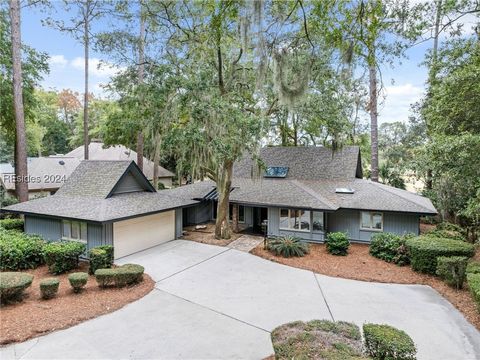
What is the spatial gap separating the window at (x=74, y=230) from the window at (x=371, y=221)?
1235 centimetres

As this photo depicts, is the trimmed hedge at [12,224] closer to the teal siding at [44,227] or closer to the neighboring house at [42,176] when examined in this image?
the teal siding at [44,227]

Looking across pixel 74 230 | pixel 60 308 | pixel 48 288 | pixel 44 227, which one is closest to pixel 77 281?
pixel 48 288

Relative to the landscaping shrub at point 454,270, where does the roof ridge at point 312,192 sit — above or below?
above

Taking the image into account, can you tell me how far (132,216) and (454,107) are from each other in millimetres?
12180

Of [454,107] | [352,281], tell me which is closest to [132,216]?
[352,281]

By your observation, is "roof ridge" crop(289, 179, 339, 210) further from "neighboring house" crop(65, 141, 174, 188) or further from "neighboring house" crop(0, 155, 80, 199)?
"neighboring house" crop(0, 155, 80, 199)

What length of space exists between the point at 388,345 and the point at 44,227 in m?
13.3

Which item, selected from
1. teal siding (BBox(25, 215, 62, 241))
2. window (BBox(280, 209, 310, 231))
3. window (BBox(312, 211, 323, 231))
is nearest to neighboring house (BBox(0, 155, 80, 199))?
teal siding (BBox(25, 215, 62, 241))

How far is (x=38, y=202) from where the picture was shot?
42.3 feet

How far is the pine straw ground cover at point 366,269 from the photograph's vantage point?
330 inches

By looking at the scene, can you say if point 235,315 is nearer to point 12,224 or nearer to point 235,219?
point 235,219

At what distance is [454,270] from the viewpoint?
8.86 m

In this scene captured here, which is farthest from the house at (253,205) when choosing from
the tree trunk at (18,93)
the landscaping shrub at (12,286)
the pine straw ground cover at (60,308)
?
the landscaping shrub at (12,286)

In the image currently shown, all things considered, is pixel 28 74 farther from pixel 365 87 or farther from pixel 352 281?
pixel 365 87
